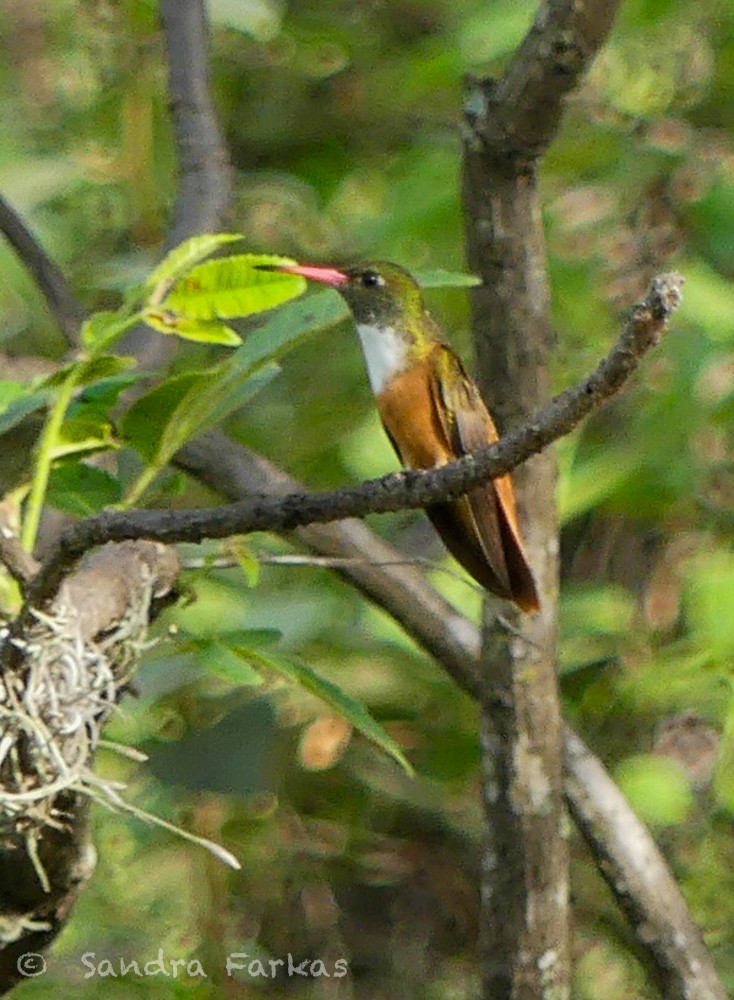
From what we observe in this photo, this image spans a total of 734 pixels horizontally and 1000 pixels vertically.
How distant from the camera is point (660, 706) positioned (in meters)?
3.19

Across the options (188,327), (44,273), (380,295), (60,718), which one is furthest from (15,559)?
(380,295)

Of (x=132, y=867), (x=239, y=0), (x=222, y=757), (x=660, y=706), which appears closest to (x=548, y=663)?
(x=222, y=757)

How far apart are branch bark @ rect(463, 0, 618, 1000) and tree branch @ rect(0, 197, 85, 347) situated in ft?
2.36

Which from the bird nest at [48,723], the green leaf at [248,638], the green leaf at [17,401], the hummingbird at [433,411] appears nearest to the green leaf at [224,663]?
the green leaf at [248,638]

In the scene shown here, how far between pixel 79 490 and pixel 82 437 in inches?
4.0

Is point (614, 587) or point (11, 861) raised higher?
point (614, 587)

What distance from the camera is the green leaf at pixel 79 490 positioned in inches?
80.0

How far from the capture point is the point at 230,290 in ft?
5.87

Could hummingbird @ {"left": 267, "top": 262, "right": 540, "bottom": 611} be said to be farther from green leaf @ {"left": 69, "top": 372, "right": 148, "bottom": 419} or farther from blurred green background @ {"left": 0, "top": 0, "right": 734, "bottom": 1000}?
green leaf @ {"left": 69, "top": 372, "right": 148, "bottom": 419}

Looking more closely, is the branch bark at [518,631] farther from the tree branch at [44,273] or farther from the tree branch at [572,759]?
the tree branch at [44,273]

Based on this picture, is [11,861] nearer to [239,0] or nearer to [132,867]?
[132,867]

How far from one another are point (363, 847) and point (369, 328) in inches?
58.1

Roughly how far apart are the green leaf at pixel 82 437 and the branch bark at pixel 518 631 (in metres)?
0.65

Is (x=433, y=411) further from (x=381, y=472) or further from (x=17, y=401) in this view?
(x=17, y=401)
